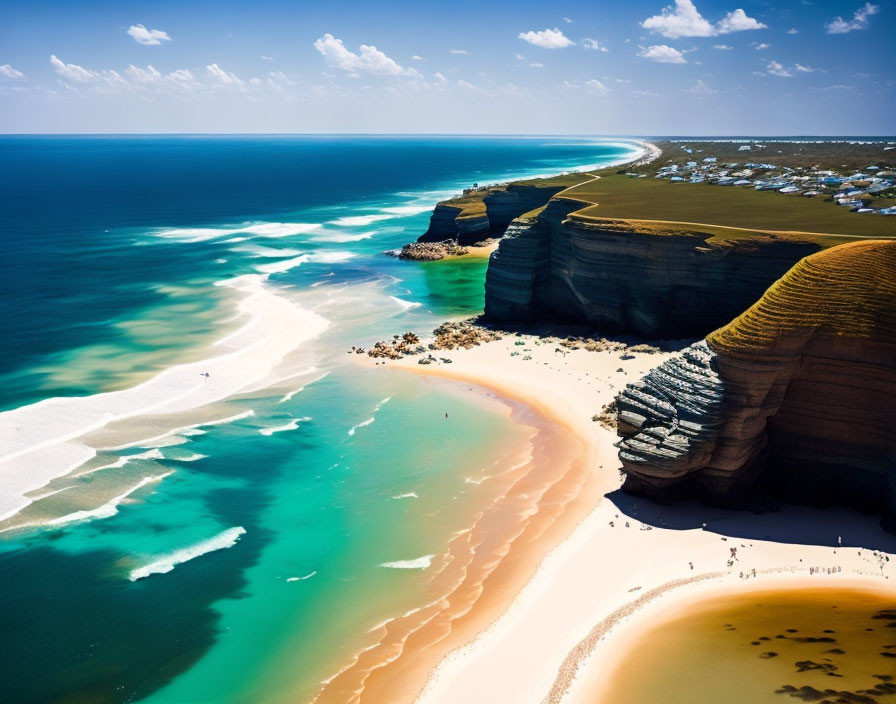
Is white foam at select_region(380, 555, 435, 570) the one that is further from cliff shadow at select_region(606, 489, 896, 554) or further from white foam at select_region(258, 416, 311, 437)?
white foam at select_region(258, 416, 311, 437)

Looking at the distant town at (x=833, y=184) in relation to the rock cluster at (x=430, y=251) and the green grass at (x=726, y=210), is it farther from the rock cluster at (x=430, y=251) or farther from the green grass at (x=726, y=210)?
the rock cluster at (x=430, y=251)

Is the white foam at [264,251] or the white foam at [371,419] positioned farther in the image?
the white foam at [264,251]

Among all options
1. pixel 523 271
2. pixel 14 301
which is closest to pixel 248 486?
pixel 523 271

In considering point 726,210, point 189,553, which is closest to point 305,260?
point 726,210

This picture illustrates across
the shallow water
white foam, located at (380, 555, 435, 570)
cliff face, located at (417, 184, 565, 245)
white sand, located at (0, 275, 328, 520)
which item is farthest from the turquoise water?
cliff face, located at (417, 184, 565, 245)

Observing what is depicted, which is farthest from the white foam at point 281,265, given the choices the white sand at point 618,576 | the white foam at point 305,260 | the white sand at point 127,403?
the white sand at point 618,576

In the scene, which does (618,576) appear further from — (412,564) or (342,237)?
(342,237)

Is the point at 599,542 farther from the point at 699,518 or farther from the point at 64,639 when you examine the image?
the point at 64,639
